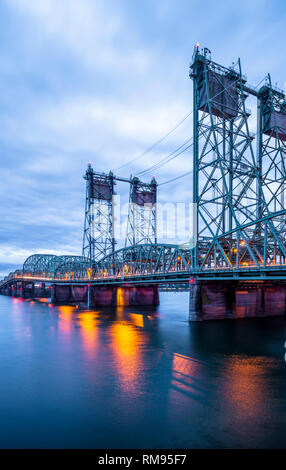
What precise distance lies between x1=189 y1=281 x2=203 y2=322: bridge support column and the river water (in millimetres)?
5599

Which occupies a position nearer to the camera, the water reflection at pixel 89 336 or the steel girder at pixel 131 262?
the water reflection at pixel 89 336

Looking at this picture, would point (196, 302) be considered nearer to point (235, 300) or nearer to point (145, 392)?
point (235, 300)

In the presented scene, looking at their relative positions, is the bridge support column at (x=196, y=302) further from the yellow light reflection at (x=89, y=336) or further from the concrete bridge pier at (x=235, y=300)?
the yellow light reflection at (x=89, y=336)

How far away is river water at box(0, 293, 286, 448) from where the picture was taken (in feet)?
33.7

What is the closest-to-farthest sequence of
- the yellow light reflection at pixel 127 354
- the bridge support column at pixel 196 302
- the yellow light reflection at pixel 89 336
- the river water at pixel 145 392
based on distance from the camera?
the river water at pixel 145 392 → the yellow light reflection at pixel 127 354 → the yellow light reflection at pixel 89 336 → the bridge support column at pixel 196 302

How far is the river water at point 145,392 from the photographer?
10281 mm

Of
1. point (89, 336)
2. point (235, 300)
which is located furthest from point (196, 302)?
point (89, 336)

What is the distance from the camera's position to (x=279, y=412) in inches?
468

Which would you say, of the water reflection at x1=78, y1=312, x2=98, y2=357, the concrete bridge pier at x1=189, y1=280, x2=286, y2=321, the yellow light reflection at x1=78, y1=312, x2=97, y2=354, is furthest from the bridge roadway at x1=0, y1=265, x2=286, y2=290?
the yellow light reflection at x1=78, y1=312, x2=97, y2=354

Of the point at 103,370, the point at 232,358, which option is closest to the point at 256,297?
the point at 232,358

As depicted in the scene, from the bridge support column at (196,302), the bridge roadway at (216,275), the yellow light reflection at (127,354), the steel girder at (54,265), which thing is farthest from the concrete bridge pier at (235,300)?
the steel girder at (54,265)

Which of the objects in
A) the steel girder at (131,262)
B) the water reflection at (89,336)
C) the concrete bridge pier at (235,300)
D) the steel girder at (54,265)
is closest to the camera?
the water reflection at (89,336)

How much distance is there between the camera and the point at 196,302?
34.1m

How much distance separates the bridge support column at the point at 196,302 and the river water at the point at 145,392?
220 inches
